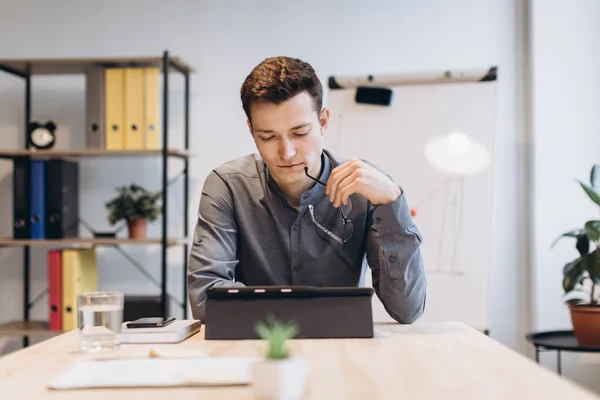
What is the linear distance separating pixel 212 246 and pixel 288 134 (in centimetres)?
34

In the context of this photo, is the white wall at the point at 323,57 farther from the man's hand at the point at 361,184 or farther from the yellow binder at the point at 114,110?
the man's hand at the point at 361,184

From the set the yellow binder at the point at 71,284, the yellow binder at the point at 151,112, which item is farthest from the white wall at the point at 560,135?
the yellow binder at the point at 71,284

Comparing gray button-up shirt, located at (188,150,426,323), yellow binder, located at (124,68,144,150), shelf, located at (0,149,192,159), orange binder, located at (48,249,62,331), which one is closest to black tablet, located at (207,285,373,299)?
gray button-up shirt, located at (188,150,426,323)

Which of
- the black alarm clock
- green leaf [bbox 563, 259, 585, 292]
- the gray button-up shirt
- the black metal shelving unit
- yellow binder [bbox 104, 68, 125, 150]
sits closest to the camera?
the gray button-up shirt

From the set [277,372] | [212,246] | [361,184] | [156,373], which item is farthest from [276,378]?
[212,246]

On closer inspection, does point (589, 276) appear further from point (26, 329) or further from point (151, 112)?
point (26, 329)

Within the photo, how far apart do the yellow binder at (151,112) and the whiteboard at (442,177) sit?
797 millimetres

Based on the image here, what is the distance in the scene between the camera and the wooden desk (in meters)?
0.88

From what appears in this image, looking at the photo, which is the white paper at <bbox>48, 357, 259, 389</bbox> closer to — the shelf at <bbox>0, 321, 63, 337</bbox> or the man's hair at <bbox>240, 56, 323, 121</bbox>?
the man's hair at <bbox>240, 56, 323, 121</bbox>

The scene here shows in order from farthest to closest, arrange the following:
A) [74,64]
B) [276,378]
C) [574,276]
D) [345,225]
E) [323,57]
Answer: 1. [323,57]
2. [74,64]
3. [574,276]
4. [345,225]
5. [276,378]

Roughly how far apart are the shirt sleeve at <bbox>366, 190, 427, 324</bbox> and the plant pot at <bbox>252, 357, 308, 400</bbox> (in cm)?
79

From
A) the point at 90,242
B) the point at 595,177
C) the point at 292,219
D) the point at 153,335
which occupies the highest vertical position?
the point at 595,177

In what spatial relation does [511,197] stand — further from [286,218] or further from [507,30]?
[286,218]

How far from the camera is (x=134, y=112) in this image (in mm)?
3025
